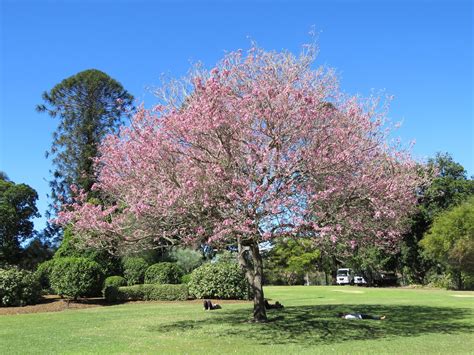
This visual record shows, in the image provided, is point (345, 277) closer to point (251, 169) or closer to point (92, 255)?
point (92, 255)

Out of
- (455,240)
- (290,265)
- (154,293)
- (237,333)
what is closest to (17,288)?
(154,293)

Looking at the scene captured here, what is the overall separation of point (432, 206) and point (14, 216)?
36.7 m

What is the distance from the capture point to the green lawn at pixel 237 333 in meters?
10.5

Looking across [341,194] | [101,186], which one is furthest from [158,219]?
[341,194]

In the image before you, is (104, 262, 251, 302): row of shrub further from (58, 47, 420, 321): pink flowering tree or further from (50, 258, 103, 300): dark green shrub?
(58, 47, 420, 321): pink flowering tree

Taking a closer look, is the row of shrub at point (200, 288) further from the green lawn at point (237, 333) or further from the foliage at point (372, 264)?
the foliage at point (372, 264)

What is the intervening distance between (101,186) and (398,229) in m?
8.64

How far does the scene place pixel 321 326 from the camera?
13.9 m

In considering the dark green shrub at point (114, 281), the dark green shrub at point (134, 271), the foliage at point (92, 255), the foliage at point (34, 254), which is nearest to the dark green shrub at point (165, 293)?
the dark green shrub at point (114, 281)

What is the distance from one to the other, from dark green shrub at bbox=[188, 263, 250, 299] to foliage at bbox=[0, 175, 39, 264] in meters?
20.7

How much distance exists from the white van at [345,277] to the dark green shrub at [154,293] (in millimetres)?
32621

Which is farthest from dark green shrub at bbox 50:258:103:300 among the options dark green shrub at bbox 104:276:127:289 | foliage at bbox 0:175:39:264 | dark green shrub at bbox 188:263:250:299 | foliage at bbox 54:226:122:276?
foliage at bbox 0:175:39:264

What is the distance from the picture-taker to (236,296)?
24594 millimetres

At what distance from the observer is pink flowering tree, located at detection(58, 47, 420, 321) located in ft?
37.4
